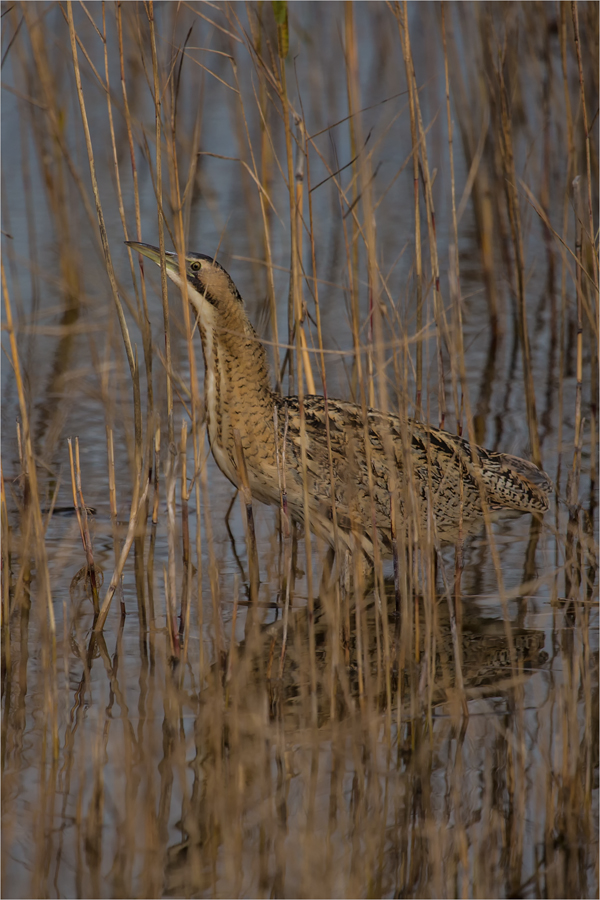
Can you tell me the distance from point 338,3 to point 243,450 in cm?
779

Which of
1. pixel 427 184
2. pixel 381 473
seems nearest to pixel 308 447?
pixel 381 473

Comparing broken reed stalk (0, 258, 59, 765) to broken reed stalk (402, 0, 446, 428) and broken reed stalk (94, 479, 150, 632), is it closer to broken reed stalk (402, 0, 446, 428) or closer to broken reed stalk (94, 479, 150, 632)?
broken reed stalk (94, 479, 150, 632)

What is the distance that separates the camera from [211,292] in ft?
12.8

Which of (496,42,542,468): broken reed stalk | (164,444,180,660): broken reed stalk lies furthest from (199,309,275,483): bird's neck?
(496,42,542,468): broken reed stalk

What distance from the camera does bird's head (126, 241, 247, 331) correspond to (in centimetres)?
386

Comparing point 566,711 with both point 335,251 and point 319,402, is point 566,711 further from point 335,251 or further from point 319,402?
point 335,251

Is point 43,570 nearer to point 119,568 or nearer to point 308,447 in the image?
point 119,568

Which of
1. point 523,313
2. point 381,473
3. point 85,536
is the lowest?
point 85,536

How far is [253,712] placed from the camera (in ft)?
9.75

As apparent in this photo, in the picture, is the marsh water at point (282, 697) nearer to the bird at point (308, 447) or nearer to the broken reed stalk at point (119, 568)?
the broken reed stalk at point (119, 568)

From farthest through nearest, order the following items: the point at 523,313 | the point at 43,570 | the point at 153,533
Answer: the point at 523,313 < the point at 153,533 < the point at 43,570

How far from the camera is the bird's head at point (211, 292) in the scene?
3.86m

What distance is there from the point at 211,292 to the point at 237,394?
0.35m

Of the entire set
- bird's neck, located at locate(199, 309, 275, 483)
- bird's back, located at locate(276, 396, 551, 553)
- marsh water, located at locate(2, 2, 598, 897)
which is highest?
bird's neck, located at locate(199, 309, 275, 483)
